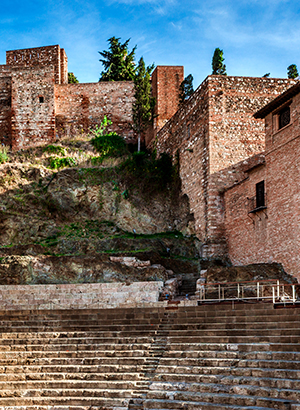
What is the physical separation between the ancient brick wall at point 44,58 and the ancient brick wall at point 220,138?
12342 mm

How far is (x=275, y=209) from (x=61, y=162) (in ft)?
40.3

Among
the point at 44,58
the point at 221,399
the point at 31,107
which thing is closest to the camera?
the point at 221,399

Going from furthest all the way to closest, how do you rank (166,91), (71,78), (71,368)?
(71,78) < (166,91) < (71,368)

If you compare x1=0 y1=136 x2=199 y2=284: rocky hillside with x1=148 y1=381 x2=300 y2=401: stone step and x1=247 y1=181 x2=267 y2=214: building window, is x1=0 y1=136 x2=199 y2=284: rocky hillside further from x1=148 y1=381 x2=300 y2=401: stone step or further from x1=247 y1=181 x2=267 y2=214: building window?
x1=148 y1=381 x2=300 y2=401: stone step

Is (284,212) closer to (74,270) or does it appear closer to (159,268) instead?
(159,268)

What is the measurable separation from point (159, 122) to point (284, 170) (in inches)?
467

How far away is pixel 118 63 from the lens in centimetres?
3184

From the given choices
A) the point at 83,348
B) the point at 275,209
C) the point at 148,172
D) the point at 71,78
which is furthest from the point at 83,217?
the point at 71,78

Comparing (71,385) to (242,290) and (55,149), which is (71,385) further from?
(55,149)

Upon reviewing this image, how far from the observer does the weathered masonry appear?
1062 inches

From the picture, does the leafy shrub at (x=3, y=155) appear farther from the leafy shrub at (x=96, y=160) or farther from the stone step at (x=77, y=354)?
the stone step at (x=77, y=354)

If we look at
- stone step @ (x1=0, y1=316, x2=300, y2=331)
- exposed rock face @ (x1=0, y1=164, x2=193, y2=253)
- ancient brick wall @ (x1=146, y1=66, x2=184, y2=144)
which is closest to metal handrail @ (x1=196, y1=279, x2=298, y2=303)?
stone step @ (x1=0, y1=316, x2=300, y2=331)

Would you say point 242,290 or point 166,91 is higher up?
point 166,91

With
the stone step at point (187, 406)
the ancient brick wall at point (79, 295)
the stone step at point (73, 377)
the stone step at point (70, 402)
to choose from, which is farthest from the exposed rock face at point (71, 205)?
the stone step at point (187, 406)
